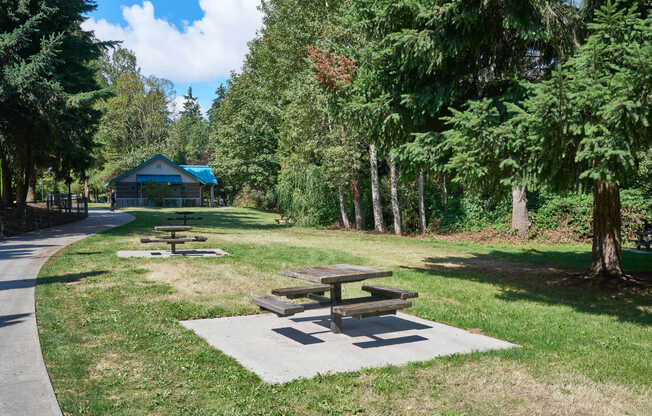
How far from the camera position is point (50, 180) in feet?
196

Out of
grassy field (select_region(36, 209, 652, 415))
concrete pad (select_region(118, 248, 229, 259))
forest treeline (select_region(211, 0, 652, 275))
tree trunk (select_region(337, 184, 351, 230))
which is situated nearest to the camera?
grassy field (select_region(36, 209, 652, 415))

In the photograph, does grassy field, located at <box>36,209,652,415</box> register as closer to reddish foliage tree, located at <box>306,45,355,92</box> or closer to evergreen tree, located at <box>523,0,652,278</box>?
evergreen tree, located at <box>523,0,652,278</box>

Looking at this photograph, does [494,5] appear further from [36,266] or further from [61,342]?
[36,266]

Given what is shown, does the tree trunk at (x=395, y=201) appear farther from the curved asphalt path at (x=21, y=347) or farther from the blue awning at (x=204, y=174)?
the blue awning at (x=204, y=174)

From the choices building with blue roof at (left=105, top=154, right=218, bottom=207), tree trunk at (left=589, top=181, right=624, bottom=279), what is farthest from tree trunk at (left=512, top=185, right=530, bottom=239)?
building with blue roof at (left=105, top=154, right=218, bottom=207)

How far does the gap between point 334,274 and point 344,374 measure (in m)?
1.65

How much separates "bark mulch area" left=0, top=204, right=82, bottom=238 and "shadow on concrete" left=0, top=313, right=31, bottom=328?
514 inches

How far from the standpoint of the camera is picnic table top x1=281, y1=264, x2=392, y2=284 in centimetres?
600

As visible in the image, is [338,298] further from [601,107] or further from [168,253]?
[168,253]

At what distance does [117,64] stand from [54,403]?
7312 cm

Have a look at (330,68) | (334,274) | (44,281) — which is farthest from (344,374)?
(330,68)

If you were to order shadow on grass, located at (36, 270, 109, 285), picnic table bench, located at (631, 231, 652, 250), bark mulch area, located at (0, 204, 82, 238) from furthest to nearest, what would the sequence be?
1. bark mulch area, located at (0, 204, 82, 238)
2. picnic table bench, located at (631, 231, 652, 250)
3. shadow on grass, located at (36, 270, 109, 285)

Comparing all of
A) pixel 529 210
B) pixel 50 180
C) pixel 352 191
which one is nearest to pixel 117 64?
pixel 50 180

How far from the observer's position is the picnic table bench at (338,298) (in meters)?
5.80
